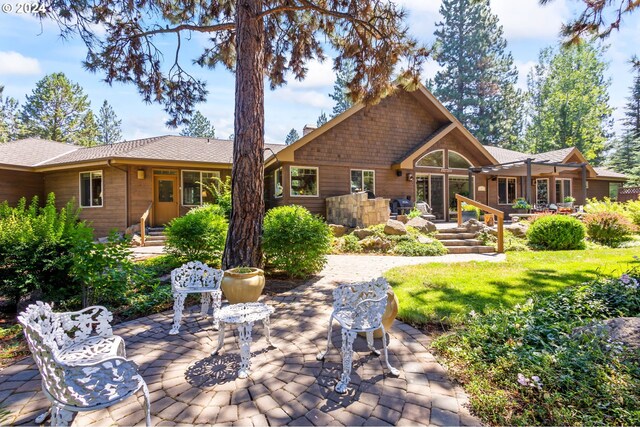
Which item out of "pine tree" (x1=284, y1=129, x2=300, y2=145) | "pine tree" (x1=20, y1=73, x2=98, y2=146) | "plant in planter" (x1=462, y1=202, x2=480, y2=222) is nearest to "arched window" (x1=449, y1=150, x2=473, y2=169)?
"plant in planter" (x1=462, y1=202, x2=480, y2=222)

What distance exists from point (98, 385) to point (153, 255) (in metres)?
7.34

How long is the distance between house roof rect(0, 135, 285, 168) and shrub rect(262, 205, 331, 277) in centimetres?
799

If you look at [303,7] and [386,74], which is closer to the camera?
[303,7]

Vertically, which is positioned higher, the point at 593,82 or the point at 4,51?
the point at 593,82

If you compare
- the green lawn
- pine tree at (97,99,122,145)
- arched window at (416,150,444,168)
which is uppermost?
pine tree at (97,99,122,145)

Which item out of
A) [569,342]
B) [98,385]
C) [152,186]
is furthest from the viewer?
[152,186]

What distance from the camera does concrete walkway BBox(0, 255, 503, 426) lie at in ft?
6.63

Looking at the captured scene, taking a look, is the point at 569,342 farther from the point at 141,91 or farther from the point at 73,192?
the point at 73,192

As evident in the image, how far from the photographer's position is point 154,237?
10891 millimetres

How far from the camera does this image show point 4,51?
27.9 feet

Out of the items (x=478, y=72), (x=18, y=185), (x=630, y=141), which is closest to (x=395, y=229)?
(x=18, y=185)

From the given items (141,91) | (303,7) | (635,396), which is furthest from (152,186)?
(635,396)

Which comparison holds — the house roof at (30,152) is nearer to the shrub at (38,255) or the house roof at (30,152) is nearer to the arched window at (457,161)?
the shrub at (38,255)

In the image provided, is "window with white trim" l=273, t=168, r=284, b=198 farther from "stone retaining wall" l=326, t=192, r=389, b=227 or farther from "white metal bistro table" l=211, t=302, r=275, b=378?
"white metal bistro table" l=211, t=302, r=275, b=378
